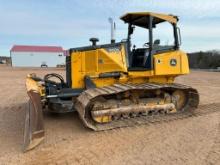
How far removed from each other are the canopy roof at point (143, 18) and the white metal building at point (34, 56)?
195 feet

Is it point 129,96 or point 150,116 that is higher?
point 129,96

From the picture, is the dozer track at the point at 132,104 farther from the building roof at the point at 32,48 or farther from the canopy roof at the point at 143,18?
the building roof at the point at 32,48

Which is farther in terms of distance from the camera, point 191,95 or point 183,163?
point 191,95

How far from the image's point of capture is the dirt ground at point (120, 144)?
462 cm

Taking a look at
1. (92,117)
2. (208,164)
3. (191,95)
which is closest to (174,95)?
(191,95)

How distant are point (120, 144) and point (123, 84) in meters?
2.08

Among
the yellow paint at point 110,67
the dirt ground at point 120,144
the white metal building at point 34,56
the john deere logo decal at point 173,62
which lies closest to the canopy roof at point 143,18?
the yellow paint at point 110,67

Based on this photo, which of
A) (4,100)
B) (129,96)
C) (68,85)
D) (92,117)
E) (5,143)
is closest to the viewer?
(5,143)

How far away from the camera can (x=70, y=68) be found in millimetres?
7262

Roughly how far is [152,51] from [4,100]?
6361 millimetres

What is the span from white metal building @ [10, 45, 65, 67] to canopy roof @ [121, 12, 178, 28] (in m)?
59.5

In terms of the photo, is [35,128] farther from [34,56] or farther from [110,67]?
[34,56]

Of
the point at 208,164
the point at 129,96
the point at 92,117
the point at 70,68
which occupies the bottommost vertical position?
the point at 208,164

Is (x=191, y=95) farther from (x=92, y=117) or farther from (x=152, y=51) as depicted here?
(x=92, y=117)
